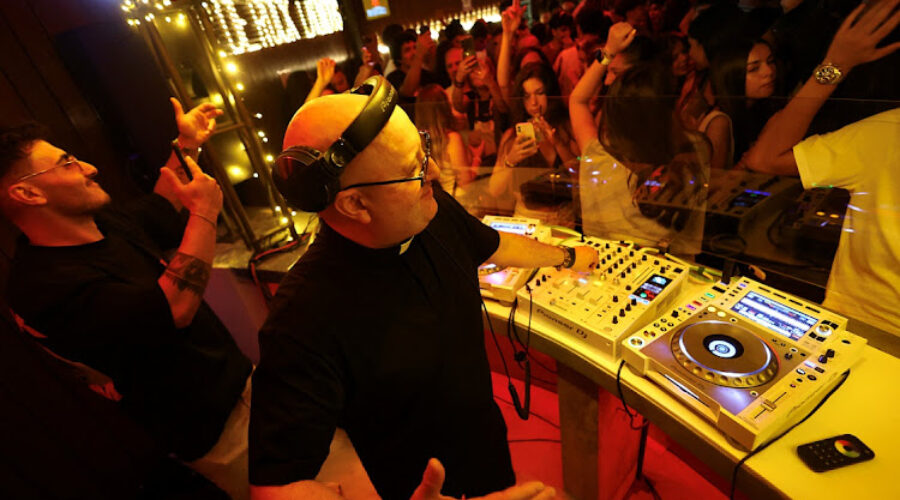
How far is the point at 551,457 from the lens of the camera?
2357mm

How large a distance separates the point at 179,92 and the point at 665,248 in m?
2.51

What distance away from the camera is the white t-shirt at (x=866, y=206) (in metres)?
1.22

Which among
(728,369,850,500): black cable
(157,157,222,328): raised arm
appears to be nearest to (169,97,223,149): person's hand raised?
(157,157,222,328): raised arm

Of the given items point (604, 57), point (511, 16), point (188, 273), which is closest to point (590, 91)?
point (604, 57)

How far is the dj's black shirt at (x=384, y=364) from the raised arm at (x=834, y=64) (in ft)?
3.33

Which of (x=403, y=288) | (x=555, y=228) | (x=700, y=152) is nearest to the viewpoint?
(x=403, y=288)

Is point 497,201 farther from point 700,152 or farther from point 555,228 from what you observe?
point 700,152

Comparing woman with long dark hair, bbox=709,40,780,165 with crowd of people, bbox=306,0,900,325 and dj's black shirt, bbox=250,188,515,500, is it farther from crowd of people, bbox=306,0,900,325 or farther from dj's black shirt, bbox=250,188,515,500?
dj's black shirt, bbox=250,188,515,500

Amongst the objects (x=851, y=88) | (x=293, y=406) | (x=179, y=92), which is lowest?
Result: (x=293, y=406)

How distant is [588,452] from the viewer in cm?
179

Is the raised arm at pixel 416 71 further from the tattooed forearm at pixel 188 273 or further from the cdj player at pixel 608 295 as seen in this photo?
the cdj player at pixel 608 295

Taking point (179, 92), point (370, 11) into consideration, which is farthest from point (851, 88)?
point (370, 11)

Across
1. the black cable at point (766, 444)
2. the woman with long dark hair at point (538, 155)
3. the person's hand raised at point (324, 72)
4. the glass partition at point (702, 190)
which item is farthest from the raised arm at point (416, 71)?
the black cable at point (766, 444)

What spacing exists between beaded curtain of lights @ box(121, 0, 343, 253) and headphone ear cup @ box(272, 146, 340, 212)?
66.7 inches
